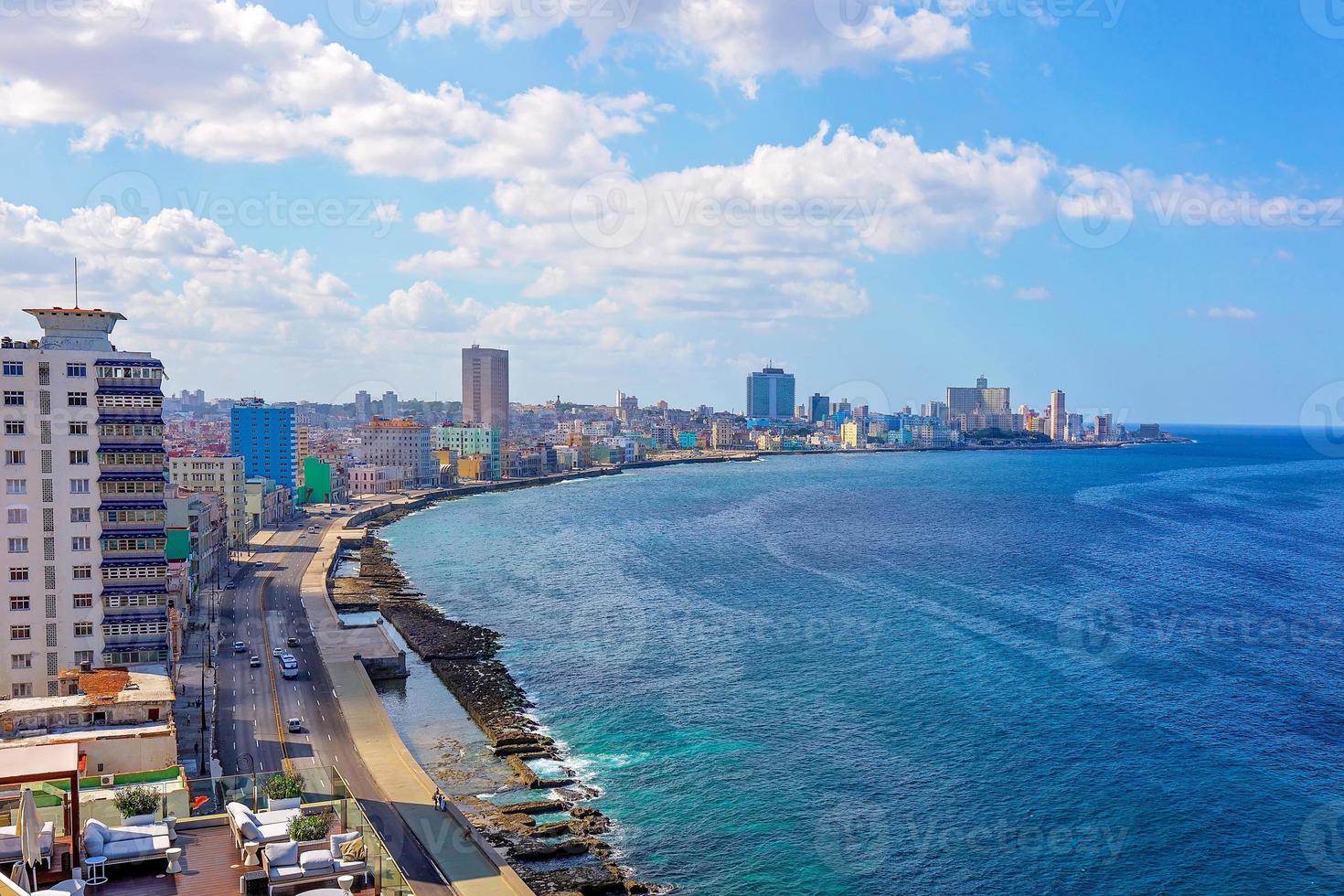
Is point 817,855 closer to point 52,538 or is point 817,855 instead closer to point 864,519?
point 52,538

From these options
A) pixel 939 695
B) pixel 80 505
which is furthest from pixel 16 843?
pixel 939 695

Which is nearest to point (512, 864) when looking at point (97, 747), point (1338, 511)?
point (97, 747)

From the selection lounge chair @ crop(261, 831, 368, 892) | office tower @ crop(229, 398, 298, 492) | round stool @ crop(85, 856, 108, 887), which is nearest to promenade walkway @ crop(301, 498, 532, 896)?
lounge chair @ crop(261, 831, 368, 892)

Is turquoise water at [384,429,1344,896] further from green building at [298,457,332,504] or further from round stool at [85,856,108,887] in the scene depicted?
green building at [298,457,332,504]

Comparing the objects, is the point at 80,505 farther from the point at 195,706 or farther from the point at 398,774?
the point at 398,774

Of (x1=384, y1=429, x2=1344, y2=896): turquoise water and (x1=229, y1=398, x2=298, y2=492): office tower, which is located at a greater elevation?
(x1=229, y1=398, x2=298, y2=492): office tower

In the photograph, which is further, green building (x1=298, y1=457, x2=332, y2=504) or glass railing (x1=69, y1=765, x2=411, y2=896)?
green building (x1=298, y1=457, x2=332, y2=504)
